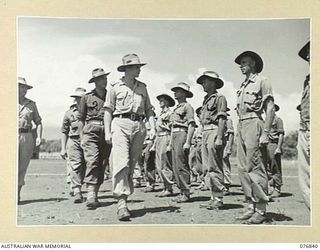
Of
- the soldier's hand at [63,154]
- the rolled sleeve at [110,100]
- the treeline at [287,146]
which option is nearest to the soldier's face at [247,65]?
the treeline at [287,146]

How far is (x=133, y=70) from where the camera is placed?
2.67m

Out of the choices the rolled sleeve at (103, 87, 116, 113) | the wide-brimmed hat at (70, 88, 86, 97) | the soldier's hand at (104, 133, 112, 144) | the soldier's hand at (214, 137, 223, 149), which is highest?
the wide-brimmed hat at (70, 88, 86, 97)

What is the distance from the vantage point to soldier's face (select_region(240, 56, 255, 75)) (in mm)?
2662

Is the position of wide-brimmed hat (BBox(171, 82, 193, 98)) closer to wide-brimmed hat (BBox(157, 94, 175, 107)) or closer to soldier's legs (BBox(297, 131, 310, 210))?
wide-brimmed hat (BBox(157, 94, 175, 107))

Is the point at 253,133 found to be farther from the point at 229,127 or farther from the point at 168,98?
the point at 168,98

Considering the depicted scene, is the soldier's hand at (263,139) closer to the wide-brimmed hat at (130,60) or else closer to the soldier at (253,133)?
the soldier at (253,133)

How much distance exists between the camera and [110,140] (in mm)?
2643

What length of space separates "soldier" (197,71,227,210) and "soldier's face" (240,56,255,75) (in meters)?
0.11

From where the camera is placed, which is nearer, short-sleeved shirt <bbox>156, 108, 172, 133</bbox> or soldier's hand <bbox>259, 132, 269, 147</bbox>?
soldier's hand <bbox>259, 132, 269, 147</bbox>

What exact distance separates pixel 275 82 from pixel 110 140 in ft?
2.48

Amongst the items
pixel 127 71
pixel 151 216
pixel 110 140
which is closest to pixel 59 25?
pixel 127 71

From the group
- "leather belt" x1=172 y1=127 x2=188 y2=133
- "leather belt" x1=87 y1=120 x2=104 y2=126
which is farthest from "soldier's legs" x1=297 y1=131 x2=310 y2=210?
"leather belt" x1=87 y1=120 x2=104 y2=126

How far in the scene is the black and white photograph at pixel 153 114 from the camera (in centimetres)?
263

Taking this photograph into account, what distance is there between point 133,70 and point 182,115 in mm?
304
